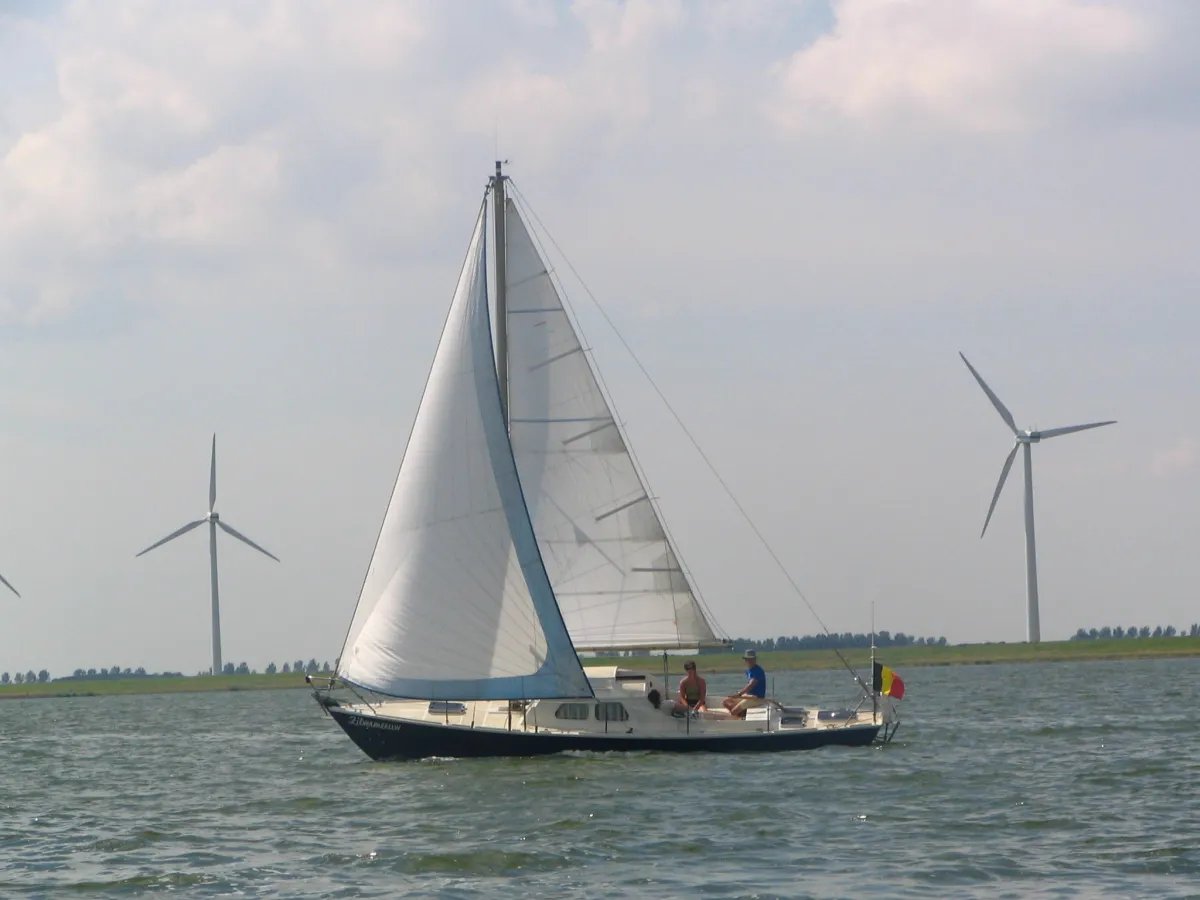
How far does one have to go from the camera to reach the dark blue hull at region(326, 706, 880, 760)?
38156 mm

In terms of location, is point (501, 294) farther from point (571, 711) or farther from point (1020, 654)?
point (1020, 654)

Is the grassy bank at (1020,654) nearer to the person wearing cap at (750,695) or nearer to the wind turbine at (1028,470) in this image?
the wind turbine at (1028,470)

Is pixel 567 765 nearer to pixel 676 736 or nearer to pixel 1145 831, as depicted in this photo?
pixel 676 736

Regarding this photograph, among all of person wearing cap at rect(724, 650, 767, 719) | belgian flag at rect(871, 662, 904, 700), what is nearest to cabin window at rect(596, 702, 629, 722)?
person wearing cap at rect(724, 650, 767, 719)

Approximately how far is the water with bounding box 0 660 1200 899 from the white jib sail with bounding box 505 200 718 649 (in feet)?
12.6

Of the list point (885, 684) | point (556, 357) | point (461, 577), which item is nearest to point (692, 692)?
point (885, 684)

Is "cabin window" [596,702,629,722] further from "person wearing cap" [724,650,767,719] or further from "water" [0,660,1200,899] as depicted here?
"person wearing cap" [724,650,767,719]

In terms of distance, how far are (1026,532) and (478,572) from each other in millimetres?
83874

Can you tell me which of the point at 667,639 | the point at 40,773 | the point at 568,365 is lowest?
the point at 40,773

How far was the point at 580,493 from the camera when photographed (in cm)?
4103

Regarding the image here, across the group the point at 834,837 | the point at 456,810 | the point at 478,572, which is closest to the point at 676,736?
the point at 478,572

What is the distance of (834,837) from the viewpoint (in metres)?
27.6

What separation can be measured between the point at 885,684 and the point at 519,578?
33.3ft

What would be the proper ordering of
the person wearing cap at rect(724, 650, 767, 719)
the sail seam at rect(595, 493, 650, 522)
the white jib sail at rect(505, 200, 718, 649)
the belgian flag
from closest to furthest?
1. the white jib sail at rect(505, 200, 718, 649)
2. the person wearing cap at rect(724, 650, 767, 719)
3. the sail seam at rect(595, 493, 650, 522)
4. the belgian flag
